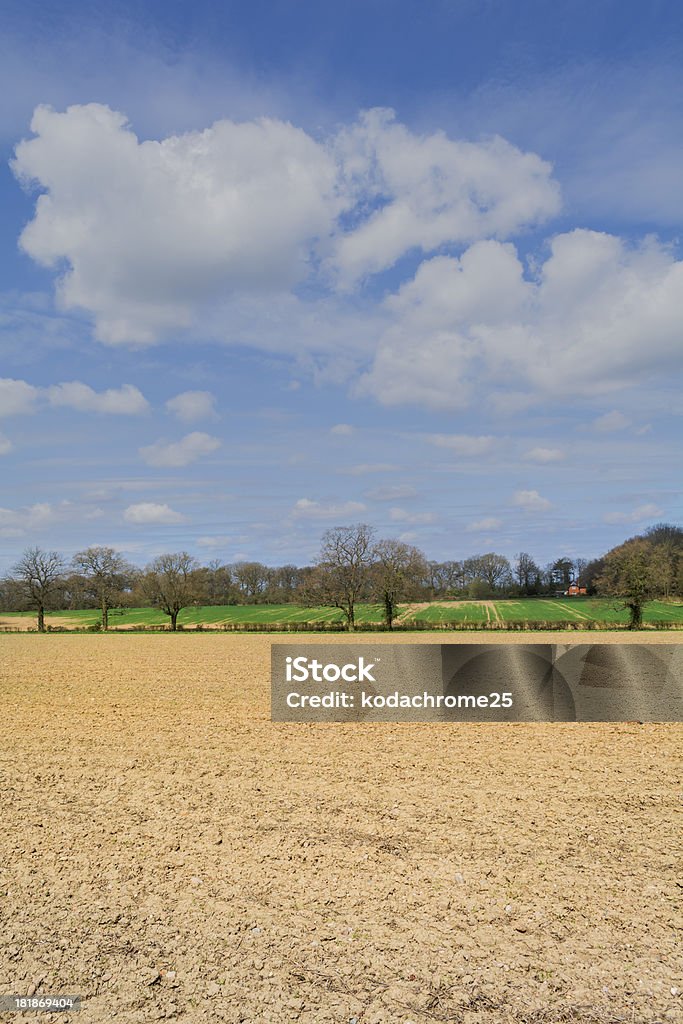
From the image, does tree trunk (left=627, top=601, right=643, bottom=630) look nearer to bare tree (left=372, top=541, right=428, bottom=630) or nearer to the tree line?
the tree line

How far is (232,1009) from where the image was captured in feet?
16.7

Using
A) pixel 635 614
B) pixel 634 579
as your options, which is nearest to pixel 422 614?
pixel 635 614

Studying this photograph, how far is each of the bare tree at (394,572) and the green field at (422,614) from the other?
7.46ft

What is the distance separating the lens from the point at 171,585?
6788 centimetres

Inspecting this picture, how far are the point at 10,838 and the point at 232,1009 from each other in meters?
5.02

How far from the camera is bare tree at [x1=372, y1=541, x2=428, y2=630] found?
57375 mm

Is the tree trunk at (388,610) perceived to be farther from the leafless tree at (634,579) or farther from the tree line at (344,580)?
the leafless tree at (634,579)

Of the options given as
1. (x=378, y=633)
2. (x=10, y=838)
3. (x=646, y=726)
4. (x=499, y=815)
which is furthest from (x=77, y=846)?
(x=378, y=633)

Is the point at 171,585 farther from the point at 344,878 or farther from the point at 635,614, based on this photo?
the point at 344,878

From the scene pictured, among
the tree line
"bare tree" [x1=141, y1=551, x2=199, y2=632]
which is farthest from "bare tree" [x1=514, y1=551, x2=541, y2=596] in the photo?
"bare tree" [x1=141, y1=551, x2=199, y2=632]

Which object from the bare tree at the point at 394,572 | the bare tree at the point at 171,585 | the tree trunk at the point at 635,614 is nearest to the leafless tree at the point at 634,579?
the tree trunk at the point at 635,614

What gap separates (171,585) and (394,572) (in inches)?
984

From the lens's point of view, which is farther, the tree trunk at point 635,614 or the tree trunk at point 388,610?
the tree trunk at point 388,610

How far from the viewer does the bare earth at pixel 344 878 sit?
17.5 feet
